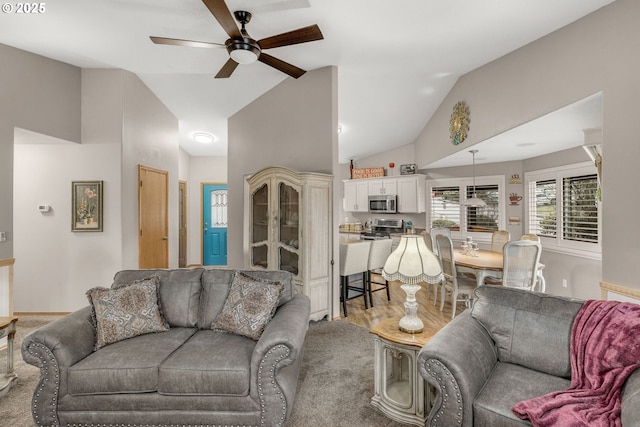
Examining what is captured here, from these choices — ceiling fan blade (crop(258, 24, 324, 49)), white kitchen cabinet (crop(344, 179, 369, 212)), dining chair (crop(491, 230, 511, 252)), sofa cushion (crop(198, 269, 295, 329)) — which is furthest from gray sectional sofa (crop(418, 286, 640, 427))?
white kitchen cabinet (crop(344, 179, 369, 212))

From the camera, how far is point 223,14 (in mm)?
2080

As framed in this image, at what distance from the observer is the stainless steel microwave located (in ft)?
22.1

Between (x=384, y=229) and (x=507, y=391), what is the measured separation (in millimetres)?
5502

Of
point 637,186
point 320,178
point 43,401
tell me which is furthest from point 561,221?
point 43,401

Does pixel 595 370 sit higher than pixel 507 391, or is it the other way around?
pixel 595 370

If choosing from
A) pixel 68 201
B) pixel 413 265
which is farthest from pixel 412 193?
pixel 68 201

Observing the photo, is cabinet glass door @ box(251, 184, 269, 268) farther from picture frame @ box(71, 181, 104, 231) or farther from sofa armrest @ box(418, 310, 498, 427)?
sofa armrest @ box(418, 310, 498, 427)

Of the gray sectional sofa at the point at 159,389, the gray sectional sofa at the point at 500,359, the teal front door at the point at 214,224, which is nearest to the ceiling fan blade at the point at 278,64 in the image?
the gray sectional sofa at the point at 159,389

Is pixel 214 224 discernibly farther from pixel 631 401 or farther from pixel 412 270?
pixel 631 401

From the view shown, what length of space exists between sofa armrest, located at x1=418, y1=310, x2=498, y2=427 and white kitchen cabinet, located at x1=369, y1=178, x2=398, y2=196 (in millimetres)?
5156

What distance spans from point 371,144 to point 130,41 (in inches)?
176

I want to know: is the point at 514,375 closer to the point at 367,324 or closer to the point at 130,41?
the point at 367,324

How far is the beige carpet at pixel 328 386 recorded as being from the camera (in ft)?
6.72

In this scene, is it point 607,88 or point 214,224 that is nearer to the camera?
point 607,88
